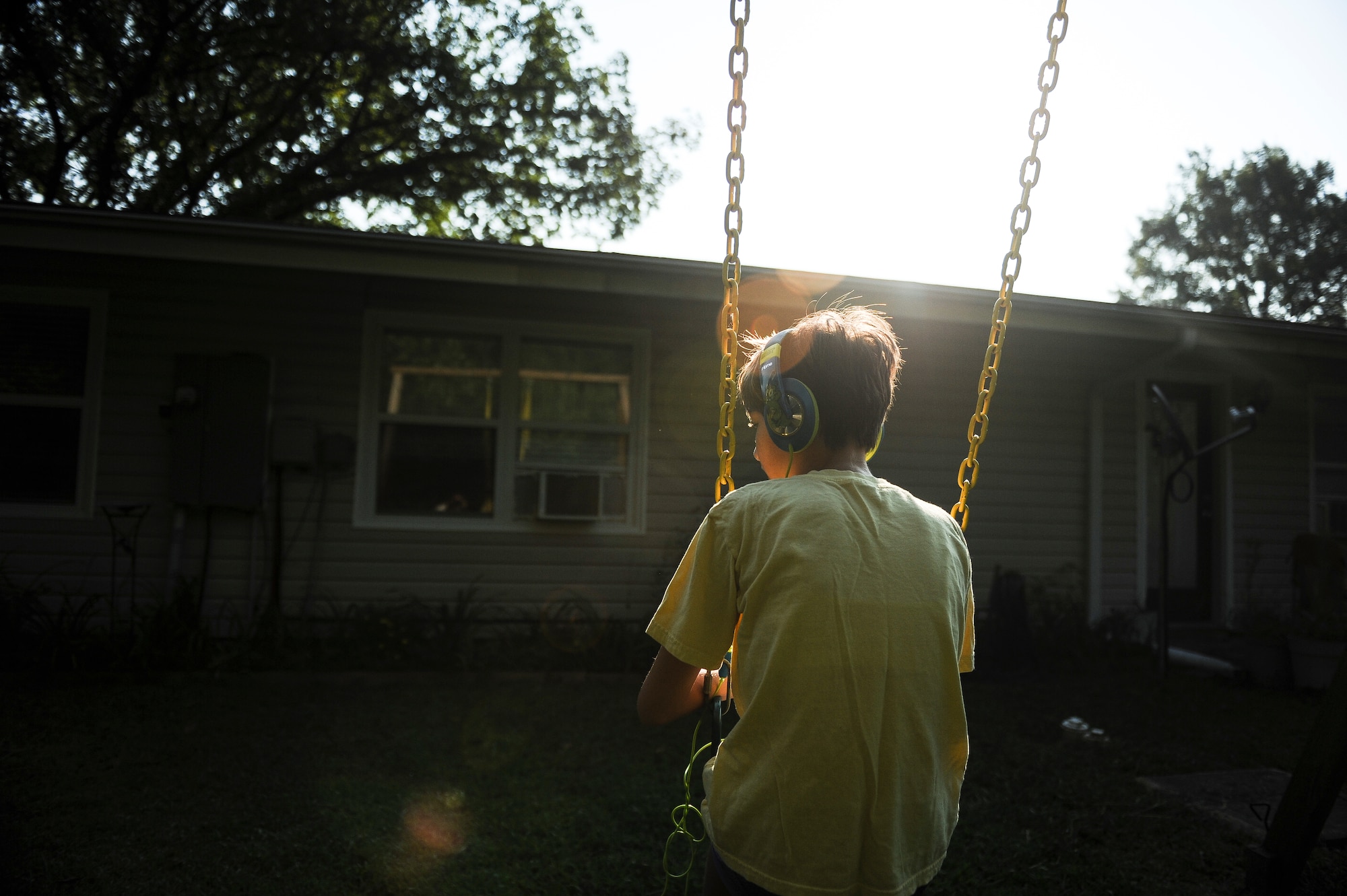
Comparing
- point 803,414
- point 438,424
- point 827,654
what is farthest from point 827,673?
point 438,424

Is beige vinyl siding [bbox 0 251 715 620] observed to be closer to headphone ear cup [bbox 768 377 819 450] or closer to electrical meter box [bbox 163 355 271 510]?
electrical meter box [bbox 163 355 271 510]

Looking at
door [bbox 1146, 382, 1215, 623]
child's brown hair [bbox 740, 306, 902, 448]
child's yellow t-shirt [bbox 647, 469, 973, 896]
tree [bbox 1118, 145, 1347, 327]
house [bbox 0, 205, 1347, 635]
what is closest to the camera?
child's yellow t-shirt [bbox 647, 469, 973, 896]

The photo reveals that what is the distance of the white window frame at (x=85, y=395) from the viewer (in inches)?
237

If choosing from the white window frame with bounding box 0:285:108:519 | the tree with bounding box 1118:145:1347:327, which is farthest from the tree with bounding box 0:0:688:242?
the tree with bounding box 1118:145:1347:327

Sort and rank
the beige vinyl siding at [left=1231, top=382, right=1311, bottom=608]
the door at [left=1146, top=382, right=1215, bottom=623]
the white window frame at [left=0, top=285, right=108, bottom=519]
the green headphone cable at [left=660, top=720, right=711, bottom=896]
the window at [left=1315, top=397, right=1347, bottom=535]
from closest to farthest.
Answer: the green headphone cable at [left=660, top=720, right=711, bottom=896], the white window frame at [left=0, top=285, right=108, bottom=519], the beige vinyl siding at [left=1231, top=382, right=1311, bottom=608], the door at [left=1146, top=382, right=1215, bottom=623], the window at [left=1315, top=397, right=1347, bottom=535]

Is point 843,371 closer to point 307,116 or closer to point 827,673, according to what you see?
point 827,673

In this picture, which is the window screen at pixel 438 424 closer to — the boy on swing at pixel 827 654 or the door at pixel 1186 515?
the boy on swing at pixel 827 654

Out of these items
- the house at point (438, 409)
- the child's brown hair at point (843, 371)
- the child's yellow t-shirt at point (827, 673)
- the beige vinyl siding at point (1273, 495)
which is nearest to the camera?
the child's yellow t-shirt at point (827, 673)

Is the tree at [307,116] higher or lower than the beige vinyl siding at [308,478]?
higher

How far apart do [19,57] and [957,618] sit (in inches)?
650

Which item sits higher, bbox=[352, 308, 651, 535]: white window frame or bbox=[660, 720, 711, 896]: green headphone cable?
bbox=[352, 308, 651, 535]: white window frame

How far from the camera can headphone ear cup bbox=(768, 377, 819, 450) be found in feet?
4.43

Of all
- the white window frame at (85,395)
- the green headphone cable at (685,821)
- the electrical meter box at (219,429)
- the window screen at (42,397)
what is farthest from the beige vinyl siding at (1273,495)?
the window screen at (42,397)

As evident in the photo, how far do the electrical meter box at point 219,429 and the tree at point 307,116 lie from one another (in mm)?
8710
